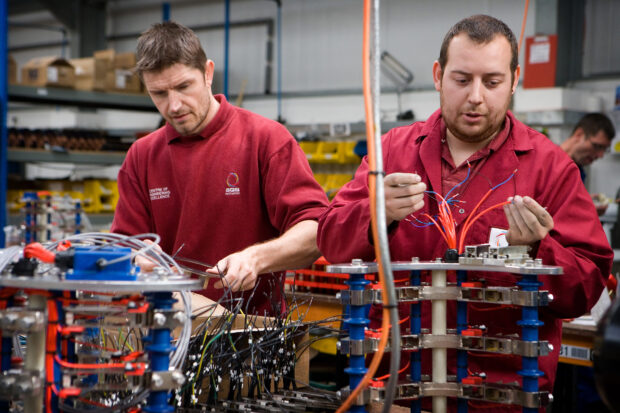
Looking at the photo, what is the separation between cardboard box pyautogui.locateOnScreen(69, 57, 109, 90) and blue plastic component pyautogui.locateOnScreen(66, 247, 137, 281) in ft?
14.7

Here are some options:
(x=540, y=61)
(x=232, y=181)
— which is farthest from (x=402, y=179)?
(x=540, y=61)

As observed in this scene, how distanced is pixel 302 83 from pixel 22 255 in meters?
6.74

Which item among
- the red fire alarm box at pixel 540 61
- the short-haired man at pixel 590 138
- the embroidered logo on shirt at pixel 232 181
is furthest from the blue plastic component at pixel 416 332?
the red fire alarm box at pixel 540 61

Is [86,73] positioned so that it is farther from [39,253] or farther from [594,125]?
[39,253]

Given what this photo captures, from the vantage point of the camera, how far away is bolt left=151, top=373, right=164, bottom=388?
1.01m

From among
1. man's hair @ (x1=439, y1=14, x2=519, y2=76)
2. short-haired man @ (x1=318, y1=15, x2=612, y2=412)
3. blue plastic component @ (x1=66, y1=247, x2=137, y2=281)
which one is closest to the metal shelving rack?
short-haired man @ (x1=318, y1=15, x2=612, y2=412)

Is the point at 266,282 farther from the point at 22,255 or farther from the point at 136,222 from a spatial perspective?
the point at 22,255

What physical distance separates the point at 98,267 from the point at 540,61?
533cm

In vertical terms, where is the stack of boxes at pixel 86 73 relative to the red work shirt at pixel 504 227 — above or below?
above

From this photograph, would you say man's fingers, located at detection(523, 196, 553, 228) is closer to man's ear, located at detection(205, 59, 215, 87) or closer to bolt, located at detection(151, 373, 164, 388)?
bolt, located at detection(151, 373, 164, 388)

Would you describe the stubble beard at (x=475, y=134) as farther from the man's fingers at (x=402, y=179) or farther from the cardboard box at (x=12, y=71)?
the cardboard box at (x=12, y=71)

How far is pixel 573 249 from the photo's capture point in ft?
4.79

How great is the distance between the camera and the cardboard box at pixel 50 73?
5043mm

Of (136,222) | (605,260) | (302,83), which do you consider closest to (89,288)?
(605,260)
